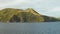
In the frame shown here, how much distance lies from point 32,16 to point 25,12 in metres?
1.48

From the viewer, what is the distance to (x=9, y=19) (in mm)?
13219

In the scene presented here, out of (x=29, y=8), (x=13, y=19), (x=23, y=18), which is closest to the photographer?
(x=29, y=8)

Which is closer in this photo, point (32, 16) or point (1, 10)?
point (1, 10)

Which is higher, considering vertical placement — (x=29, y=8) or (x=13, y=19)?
(x=29, y=8)

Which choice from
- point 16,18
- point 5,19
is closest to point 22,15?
point 16,18

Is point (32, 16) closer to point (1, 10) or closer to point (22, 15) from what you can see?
point (22, 15)

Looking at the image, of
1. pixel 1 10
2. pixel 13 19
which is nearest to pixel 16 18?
pixel 13 19

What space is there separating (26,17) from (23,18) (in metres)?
0.24

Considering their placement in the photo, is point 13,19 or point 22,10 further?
point 13,19

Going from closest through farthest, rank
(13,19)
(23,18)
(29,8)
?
(29,8), (23,18), (13,19)

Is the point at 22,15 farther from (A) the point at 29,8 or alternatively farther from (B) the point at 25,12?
(A) the point at 29,8

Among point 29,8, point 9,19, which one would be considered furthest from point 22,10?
point 9,19

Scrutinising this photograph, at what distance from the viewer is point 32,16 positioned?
1406 centimetres

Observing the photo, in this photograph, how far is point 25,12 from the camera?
1270 centimetres
